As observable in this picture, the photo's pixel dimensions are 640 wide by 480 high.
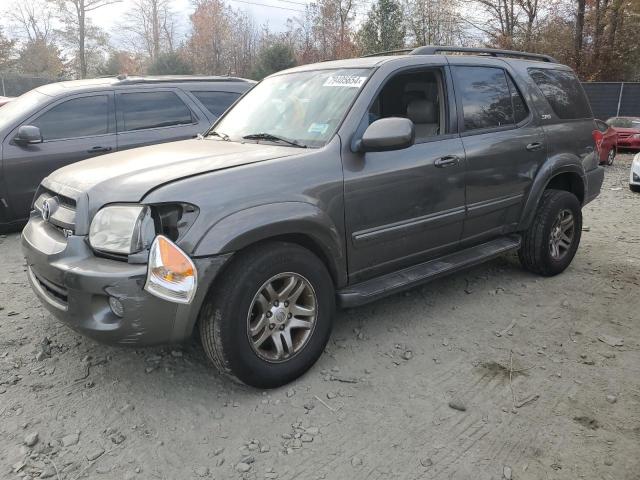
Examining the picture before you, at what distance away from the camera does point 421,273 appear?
3.73m

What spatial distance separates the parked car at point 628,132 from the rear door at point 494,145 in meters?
16.5

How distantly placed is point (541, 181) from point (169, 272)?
3340mm

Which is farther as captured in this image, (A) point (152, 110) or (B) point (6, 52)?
(B) point (6, 52)

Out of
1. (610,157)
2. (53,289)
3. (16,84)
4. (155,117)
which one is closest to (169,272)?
(53,289)

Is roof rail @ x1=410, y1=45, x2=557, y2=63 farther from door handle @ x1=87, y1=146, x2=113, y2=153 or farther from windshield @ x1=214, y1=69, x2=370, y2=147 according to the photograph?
door handle @ x1=87, y1=146, x2=113, y2=153

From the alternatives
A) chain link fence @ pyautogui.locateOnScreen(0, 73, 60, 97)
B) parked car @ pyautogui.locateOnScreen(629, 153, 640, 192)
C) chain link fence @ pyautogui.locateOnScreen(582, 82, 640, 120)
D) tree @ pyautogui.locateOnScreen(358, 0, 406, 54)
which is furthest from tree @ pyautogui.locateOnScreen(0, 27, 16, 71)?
parked car @ pyautogui.locateOnScreen(629, 153, 640, 192)

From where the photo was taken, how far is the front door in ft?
10.9

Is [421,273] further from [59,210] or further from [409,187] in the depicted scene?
[59,210]

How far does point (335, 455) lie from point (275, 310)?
83cm

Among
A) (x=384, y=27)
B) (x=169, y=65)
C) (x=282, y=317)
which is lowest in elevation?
(x=282, y=317)

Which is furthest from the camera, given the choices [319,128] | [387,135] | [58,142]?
[58,142]

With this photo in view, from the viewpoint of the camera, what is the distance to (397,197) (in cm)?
347

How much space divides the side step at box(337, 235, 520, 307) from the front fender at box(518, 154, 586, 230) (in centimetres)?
19

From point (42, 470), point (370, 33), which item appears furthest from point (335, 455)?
point (370, 33)
